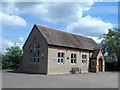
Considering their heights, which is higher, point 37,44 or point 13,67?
point 37,44

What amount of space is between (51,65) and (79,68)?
7489 mm

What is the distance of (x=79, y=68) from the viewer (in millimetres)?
40750

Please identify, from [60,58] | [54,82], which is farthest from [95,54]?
[54,82]

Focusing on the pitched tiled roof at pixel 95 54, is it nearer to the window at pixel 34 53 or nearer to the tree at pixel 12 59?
the window at pixel 34 53

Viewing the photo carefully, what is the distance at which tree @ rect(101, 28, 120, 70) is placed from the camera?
54.4 m

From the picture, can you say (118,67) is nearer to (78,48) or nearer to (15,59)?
(78,48)

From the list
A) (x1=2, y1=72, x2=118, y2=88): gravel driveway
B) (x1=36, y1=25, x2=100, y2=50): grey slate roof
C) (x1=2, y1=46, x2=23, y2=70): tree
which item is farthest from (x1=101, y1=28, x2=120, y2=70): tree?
(x1=2, y1=72, x2=118, y2=88): gravel driveway

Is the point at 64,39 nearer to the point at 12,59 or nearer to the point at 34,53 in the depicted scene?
the point at 34,53

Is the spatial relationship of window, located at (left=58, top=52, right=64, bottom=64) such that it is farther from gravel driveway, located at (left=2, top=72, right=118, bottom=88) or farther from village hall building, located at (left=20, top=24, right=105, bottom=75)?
gravel driveway, located at (left=2, top=72, right=118, bottom=88)

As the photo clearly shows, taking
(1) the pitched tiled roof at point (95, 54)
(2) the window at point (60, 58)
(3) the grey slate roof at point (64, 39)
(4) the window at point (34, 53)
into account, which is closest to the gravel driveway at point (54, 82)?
(4) the window at point (34, 53)

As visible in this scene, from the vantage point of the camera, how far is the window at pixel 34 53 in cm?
3617

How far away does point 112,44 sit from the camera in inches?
2163

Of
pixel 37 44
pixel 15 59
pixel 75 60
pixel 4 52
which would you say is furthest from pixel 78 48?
pixel 4 52

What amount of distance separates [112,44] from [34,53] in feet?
77.3
